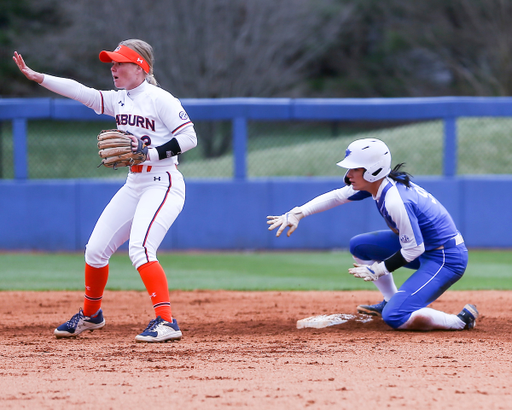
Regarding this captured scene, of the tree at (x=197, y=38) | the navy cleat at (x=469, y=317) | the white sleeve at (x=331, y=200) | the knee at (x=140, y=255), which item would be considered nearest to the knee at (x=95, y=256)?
the knee at (x=140, y=255)

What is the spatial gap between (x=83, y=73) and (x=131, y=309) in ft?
42.9

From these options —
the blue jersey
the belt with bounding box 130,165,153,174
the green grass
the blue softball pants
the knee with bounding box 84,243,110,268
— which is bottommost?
the green grass

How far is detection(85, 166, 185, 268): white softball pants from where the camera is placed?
14.1 ft

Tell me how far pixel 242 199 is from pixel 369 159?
19.4ft

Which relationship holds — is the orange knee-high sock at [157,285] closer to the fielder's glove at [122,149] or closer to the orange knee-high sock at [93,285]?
the orange knee-high sock at [93,285]

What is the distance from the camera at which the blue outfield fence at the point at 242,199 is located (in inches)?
401

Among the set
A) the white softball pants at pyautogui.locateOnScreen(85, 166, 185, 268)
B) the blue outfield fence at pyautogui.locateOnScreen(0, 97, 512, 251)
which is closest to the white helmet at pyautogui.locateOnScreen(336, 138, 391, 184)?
the white softball pants at pyautogui.locateOnScreen(85, 166, 185, 268)

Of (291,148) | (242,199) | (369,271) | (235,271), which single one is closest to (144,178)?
(369,271)

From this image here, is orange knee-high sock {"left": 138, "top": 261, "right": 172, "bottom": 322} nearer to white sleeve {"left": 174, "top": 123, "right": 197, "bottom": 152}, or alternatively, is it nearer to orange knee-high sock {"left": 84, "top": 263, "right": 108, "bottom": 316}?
orange knee-high sock {"left": 84, "top": 263, "right": 108, "bottom": 316}

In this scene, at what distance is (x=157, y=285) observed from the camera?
4328mm

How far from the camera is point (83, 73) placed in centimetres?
1772

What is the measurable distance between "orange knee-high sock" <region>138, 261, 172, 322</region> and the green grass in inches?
Result: 109

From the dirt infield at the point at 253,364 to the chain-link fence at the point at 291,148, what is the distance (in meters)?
8.53

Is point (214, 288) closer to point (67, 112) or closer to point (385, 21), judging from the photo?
point (67, 112)
